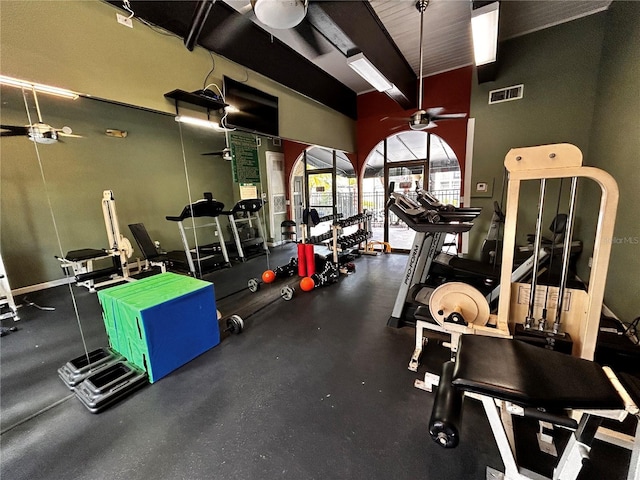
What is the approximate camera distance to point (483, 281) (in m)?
3.21

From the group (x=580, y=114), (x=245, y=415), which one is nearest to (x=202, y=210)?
(x=245, y=415)

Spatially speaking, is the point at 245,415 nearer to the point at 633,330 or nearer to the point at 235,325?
the point at 235,325

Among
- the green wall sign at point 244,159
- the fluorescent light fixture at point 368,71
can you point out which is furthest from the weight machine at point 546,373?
the green wall sign at point 244,159

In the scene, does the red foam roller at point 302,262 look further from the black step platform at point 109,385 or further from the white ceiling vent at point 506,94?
the white ceiling vent at point 506,94

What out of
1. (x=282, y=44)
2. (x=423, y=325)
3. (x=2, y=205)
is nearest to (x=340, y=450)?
(x=423, y=325)

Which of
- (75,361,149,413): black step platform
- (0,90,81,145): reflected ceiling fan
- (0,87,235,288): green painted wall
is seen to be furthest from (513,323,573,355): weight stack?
(0,90,81,145): reflected ceiling fan

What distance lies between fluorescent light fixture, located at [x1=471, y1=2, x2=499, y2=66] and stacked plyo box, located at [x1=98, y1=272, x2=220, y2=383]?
369 cm

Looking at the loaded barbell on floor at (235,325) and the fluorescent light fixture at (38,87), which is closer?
the fluorescent light fixture at (38,87)

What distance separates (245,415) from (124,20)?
3291 mm

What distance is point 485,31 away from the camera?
274 centimetres

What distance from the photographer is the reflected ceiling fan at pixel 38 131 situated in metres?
1.92

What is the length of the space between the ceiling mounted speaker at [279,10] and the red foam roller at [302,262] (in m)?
3.03

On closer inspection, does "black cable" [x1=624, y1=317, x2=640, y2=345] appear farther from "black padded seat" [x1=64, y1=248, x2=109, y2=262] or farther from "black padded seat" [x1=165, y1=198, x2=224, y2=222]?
"black padded seat" [x1=64, y1=248, x2=109, y2=262]

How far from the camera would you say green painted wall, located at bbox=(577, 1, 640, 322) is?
2.55 metres
